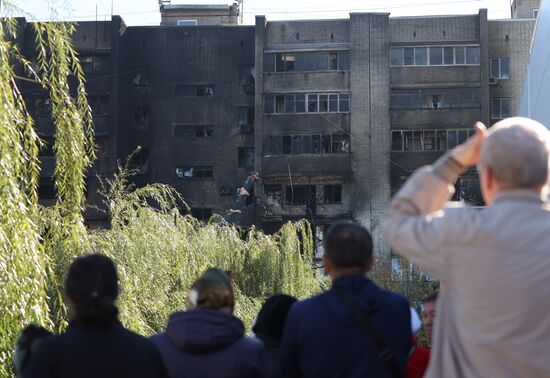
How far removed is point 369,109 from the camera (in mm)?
58000

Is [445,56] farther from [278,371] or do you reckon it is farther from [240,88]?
[278,371]

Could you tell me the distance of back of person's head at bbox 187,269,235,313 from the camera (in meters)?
5.14

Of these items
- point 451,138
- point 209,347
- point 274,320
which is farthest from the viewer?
point 451,138

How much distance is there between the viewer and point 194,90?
6056 centimetres

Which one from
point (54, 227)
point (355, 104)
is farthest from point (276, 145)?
point (54, 227)

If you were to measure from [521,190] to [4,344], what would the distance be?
573cm

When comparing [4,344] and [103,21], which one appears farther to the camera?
[103,21]

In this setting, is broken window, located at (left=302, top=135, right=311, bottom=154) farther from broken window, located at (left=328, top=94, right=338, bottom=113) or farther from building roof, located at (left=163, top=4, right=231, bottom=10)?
building roof, located at (left=163, top=4, right=231, bottom=10)

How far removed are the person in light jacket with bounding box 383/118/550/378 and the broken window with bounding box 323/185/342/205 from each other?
5443 centimetres

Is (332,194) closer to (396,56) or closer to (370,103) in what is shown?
(370,103)

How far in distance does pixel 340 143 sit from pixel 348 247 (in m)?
54.0

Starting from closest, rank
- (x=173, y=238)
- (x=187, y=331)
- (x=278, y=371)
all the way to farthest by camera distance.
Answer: (x=278, y=371)
(x=187, y=331)
(x=173, y=238)

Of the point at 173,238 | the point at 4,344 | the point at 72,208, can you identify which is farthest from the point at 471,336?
the point at 173,238

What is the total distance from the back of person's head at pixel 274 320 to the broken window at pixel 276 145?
52.5 m
